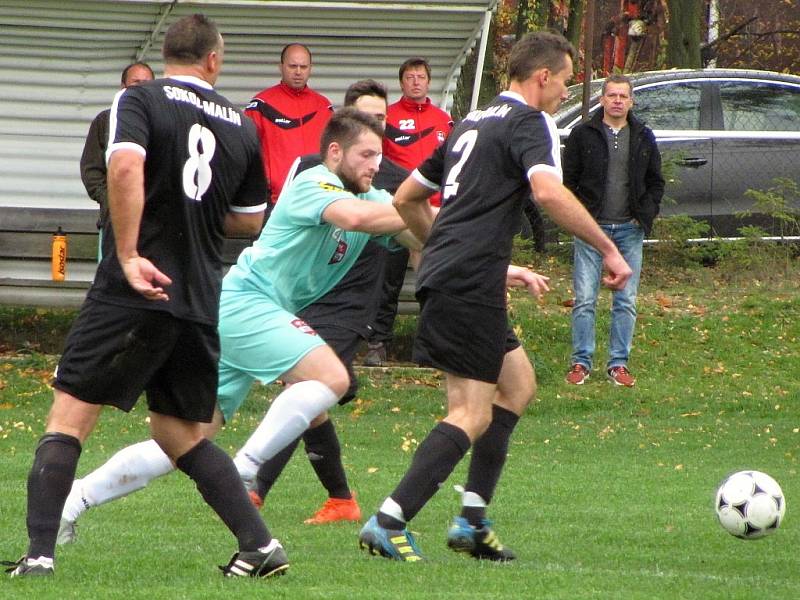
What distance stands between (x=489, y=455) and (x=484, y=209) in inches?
43.6

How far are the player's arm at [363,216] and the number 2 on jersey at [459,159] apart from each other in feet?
1.15

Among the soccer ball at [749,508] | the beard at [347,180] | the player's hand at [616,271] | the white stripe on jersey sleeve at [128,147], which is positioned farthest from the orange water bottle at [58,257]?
the player's hand at [616,271]

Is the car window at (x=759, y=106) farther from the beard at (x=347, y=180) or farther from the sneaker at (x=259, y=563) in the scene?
the sneaker at (x=259, y=563)

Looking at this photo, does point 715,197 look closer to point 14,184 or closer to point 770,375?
point 770,375

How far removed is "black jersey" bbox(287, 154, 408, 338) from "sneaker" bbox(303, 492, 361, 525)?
0.84 metres

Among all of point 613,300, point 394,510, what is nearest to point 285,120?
point 613,300

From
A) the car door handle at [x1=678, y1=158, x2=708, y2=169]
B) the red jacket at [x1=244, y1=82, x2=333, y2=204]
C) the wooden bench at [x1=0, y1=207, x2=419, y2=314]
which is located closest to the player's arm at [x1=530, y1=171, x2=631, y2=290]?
the red jacket at [x1=244, y1=82, x2=333, y2=204]

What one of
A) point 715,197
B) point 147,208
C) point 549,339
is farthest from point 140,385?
point 715,197

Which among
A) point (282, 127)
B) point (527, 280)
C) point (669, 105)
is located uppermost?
point (669, 105)

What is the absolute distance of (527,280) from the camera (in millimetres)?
5859

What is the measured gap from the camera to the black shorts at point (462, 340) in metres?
5.85

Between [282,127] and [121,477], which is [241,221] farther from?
[282,127]

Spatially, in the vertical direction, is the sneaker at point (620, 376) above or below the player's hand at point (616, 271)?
below

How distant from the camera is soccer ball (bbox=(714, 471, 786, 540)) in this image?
629cm
